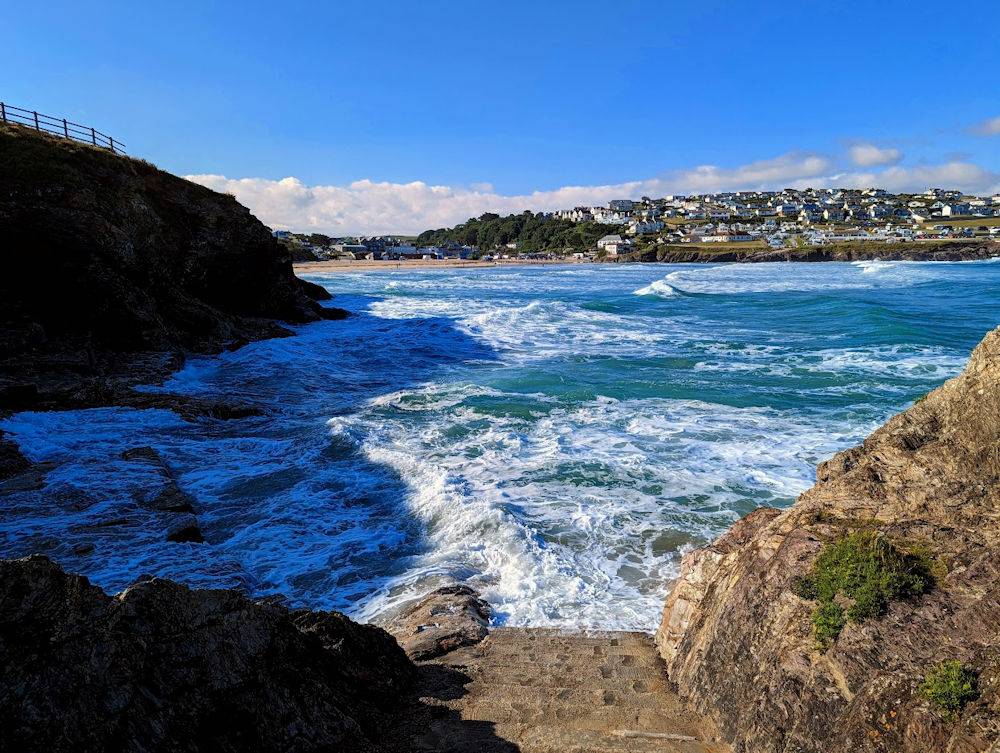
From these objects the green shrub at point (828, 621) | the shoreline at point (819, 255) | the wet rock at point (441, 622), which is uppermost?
the shoreline at point (819, 255)

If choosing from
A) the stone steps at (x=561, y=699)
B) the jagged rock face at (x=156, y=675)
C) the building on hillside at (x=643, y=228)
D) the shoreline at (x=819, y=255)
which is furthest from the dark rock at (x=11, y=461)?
the building on hillside at (x=643, y=228)

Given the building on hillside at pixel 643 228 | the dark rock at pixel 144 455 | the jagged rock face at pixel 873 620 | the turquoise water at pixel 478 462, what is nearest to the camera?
the jagged rock face at pixel 873 620

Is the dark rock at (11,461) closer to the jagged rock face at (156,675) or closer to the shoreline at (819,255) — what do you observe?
the jagged rock face at (156,675)

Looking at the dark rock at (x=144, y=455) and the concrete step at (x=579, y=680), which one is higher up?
the dark rock at (x=144, y=455)

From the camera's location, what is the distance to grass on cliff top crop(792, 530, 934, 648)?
386cm

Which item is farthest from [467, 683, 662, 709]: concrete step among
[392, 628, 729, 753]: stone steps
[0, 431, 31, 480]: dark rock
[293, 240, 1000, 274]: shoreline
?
[293, 240, 1000, 274]: shoreline

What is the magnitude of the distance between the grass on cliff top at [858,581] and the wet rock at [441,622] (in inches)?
131

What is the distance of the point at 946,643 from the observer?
352 cm

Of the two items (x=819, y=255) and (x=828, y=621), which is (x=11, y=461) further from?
(x=819, y=255)

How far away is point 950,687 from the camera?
3236mm

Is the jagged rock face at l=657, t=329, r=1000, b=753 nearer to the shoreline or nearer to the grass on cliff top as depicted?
the grass on cliff top

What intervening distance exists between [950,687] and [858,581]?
83 centimetres

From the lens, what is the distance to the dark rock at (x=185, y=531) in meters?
8.43

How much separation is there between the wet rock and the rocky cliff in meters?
12.0
